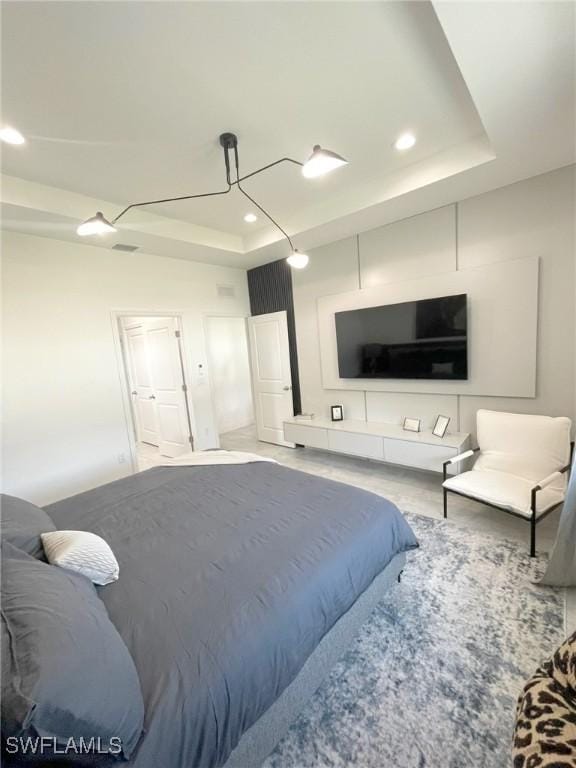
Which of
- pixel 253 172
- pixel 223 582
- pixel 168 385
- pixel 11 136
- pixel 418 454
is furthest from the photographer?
pixel 168 385

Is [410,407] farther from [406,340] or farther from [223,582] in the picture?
[223,582]

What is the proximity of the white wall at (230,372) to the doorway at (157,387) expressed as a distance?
115 centimetres

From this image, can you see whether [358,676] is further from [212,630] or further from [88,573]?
[88,573]

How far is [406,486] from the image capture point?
3.40m

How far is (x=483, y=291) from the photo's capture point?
121 inches

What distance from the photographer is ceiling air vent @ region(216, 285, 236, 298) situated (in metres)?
4.78

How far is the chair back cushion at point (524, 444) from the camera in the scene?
2.57m

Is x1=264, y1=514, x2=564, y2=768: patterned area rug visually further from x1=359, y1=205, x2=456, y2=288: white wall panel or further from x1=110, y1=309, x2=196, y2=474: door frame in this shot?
Answer: x1=110, y1=309, x2=196, y2=474: door frame

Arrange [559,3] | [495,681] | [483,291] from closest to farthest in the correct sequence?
[559,3], [495,681], [483,291]

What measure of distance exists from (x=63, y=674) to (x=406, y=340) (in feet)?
11.6

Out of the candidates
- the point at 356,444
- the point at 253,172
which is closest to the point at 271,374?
the point at 356,444

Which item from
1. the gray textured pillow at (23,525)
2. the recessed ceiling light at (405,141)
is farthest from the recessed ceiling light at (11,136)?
the recessed ceiling light at (405,141)

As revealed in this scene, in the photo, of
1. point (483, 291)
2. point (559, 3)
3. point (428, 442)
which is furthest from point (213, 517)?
point (483, 291)

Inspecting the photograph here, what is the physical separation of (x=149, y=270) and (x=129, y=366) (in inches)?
84.5
